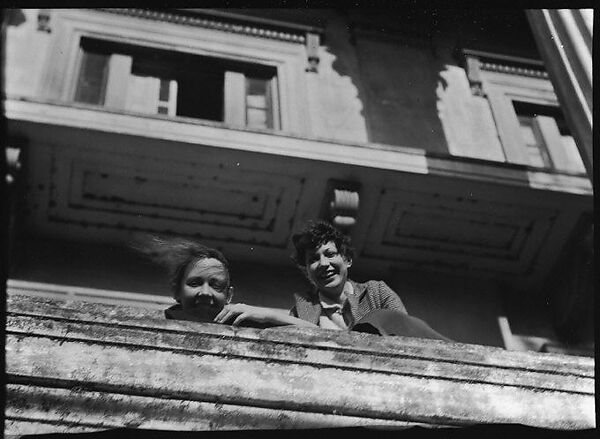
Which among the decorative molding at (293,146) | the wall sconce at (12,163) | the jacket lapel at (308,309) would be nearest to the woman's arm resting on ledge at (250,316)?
the jacket lapel at (308,309)

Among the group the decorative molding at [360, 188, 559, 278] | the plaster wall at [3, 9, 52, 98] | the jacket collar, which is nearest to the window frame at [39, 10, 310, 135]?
the plaster wall at [3, 9, 52, 98]

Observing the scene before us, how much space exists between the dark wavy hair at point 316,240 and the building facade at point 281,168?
2.74m

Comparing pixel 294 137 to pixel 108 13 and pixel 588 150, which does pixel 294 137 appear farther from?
pixel 108 13

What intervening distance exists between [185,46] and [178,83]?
50 cm

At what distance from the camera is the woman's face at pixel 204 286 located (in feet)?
13.7

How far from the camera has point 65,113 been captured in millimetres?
7445

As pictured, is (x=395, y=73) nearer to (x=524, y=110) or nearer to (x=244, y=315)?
(x=524, y=110)

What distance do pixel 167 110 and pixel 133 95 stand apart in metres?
0.45

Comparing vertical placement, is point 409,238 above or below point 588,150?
above

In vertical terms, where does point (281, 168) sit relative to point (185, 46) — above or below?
below

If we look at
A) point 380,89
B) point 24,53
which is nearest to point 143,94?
point 24,53

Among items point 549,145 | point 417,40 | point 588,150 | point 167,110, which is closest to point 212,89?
point 167,110

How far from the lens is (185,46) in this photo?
9.67 metres

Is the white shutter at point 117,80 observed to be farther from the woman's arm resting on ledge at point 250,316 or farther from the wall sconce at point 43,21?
the woman's arm resting on ledge at point 250,316
